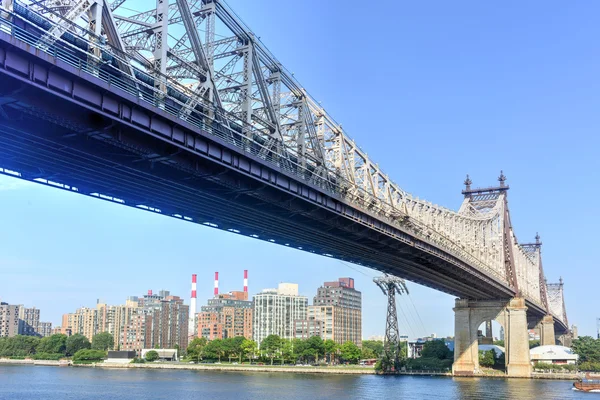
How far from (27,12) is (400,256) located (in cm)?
5092

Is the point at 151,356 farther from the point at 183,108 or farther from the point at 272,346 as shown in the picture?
the point at 183,108

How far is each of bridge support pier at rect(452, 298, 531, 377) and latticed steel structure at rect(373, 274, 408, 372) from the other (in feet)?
53.7

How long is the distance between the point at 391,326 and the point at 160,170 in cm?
9715

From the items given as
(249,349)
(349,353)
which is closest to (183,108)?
(349,353)

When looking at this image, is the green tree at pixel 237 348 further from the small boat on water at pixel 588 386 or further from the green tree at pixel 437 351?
the small boat on water at pixel 588 386

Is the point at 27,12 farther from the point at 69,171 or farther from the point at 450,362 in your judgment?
the point at 450,362

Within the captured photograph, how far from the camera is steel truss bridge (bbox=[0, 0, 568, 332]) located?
1067 inches

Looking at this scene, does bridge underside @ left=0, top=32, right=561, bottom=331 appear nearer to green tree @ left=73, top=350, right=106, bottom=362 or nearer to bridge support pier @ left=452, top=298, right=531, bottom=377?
bridge support pier @ left=452, top=298, right=531, bottom=377

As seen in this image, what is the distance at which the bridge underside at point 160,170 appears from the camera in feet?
90.4

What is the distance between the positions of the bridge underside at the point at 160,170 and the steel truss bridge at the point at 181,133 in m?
0.08

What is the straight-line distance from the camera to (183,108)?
3478cm

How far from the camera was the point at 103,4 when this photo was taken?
29.6 metres

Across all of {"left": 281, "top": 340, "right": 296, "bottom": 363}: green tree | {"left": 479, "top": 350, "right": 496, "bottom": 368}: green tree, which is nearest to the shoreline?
{"left": 479, "top": 350, "right": 496, "bottom": 368}: green tree

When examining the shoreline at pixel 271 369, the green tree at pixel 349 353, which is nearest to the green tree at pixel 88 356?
the shoreline at pixel 271 369
